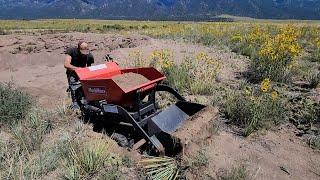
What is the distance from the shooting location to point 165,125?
19.6ft

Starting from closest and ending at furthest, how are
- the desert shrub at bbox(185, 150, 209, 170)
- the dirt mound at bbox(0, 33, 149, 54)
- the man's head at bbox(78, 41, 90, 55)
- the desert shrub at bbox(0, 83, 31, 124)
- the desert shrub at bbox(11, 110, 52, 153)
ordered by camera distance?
the desert shrub at bbox(185, 150, 209, 170) → the desert shrub at bbox(11, 110, 52, 153) → the desert shrub at bbox(0, 83, 31, 124) → the man's head at bbox(78, 41, 90, 55) → the dirt mound at bbox(0, 33, 149, 54)

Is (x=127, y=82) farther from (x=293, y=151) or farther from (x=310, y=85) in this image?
(x=310, y=85)

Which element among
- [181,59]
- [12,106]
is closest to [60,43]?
[181,59]

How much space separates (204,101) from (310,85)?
289 cm

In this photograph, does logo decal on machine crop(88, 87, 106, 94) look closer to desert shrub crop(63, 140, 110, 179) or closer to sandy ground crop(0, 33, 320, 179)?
desert shrub crop(63, 140, 110, 179)

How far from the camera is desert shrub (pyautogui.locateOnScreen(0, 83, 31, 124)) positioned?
6.96m

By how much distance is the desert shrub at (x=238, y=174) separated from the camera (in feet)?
15.9

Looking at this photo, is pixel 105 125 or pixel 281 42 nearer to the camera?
pixel 105 125

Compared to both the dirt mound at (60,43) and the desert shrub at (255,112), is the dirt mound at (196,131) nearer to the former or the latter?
the desert shrub at (255,112)

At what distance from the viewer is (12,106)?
713cm

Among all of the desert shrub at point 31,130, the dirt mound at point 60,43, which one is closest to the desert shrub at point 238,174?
the desert shrub at point 31,130

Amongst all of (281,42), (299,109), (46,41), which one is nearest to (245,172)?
(299,109)

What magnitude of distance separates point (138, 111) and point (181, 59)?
6.95m

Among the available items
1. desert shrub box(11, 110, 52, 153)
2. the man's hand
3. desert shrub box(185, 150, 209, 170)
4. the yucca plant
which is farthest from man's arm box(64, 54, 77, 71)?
desert shrub box(185, 150, 209, 170)
